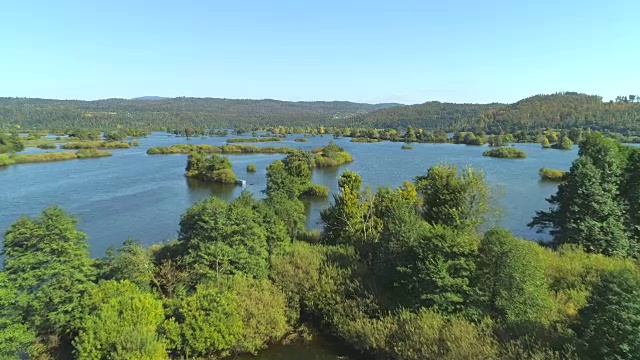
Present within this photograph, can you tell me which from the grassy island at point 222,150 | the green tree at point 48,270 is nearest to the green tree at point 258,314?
the green tree at point 48,270

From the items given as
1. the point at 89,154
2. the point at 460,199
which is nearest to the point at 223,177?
the point at 460,199

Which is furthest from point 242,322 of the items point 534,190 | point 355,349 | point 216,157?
point 216,157

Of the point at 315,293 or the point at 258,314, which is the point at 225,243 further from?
the point at 315,293

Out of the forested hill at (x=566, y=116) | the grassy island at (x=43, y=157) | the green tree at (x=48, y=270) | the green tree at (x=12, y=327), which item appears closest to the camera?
the green tree at (x=12, y=327)

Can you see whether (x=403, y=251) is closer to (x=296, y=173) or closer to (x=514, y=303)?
(x=514, y=303)

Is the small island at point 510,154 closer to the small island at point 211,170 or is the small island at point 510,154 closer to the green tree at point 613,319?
the small island at point 211,170

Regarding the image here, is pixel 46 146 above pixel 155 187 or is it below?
above
